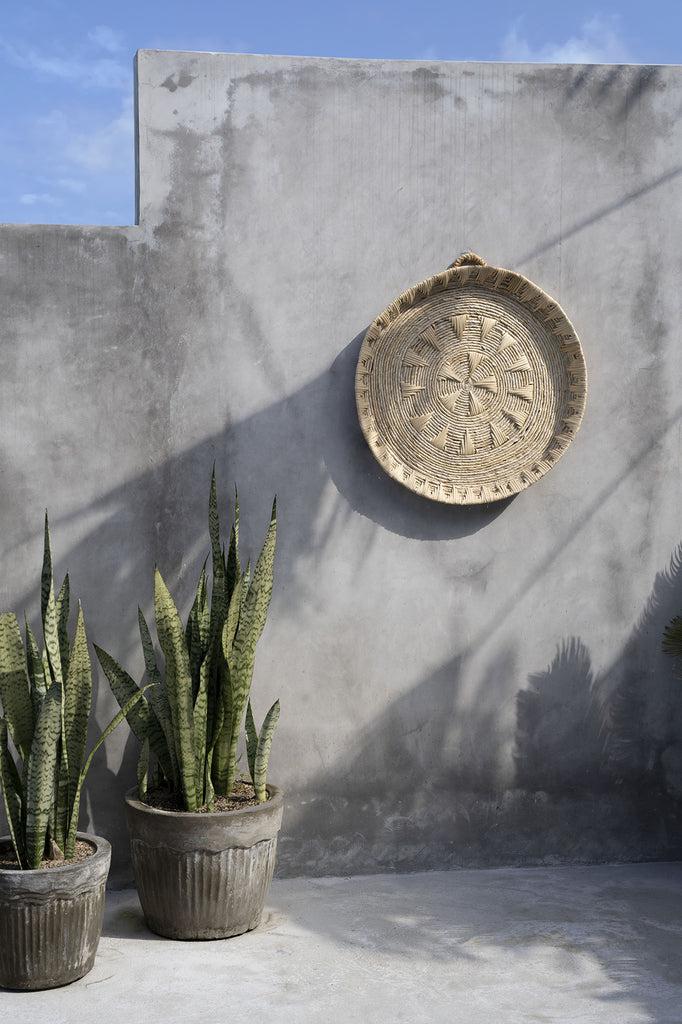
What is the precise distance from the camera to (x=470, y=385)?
3.68 metres

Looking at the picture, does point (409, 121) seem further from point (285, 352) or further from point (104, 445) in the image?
point (104, 445)

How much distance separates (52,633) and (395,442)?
1303mm

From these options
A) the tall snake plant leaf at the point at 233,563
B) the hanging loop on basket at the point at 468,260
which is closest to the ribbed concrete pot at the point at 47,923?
the tall snake plant leaf at the point at 233,563

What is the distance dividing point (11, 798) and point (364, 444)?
1573 millimetres

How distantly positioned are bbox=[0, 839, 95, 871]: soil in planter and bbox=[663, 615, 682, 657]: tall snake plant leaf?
1955 millimetres

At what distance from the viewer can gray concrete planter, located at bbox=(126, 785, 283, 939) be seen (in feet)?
10.2

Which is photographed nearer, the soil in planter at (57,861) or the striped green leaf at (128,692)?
the soil in planter at (57,861)

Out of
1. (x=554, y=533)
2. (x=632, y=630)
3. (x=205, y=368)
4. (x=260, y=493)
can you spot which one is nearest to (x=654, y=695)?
(x=632, y=630)

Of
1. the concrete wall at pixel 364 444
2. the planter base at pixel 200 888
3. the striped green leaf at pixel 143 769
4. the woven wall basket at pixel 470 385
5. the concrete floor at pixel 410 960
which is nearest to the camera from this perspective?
the concrete floor at pixel 410 960

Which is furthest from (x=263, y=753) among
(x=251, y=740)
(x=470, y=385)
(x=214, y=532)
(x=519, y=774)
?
(x=470, y=385)

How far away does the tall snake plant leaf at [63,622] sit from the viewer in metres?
3.07

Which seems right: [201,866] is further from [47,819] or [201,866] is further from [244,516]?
[244,516]

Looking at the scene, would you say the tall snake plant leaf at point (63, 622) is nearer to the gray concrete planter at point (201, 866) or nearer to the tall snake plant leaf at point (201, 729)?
the tall snake plant leaf at point (201, 729)

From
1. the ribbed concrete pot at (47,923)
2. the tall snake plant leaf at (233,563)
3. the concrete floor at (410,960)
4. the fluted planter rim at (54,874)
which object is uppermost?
the tall snake plant leaf at (233,563)
